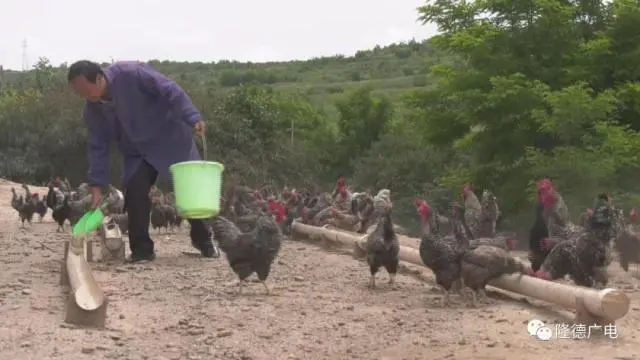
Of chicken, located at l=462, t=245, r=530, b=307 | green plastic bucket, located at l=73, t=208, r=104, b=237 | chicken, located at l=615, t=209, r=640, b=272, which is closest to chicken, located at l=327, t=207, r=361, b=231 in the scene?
chicken, located at l=615, t=209, r=640, b=272

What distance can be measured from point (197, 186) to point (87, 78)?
5.13 feet

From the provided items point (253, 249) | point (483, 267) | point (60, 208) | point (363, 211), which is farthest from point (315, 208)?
point (483, 267)

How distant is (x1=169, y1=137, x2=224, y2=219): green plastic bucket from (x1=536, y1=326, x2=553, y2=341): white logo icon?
2699 millimetres

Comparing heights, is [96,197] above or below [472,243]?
above

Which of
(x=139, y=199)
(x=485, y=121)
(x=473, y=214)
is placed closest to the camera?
(x=139, y=199)

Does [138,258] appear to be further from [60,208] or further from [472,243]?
[60,208]

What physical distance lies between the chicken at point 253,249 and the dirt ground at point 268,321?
0.19 metres

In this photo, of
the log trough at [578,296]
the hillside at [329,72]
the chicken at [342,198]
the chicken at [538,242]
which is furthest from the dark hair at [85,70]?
the hillside at [329,72]

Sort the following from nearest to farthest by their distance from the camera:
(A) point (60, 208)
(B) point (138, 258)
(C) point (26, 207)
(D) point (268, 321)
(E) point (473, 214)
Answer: (D) point (268, 321) → (B) point (138, 258) → (E) point (473, 214) → (A) point (60, 208) → (C) point (26, 207)

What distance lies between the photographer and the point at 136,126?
25.4 ft

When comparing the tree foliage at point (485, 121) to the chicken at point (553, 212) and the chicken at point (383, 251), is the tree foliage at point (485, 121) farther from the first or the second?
the chicken at point (383, 251)

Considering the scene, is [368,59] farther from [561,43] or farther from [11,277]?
[11,277]

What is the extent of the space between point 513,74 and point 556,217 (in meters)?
12.2

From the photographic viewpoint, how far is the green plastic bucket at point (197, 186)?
6320 mm
